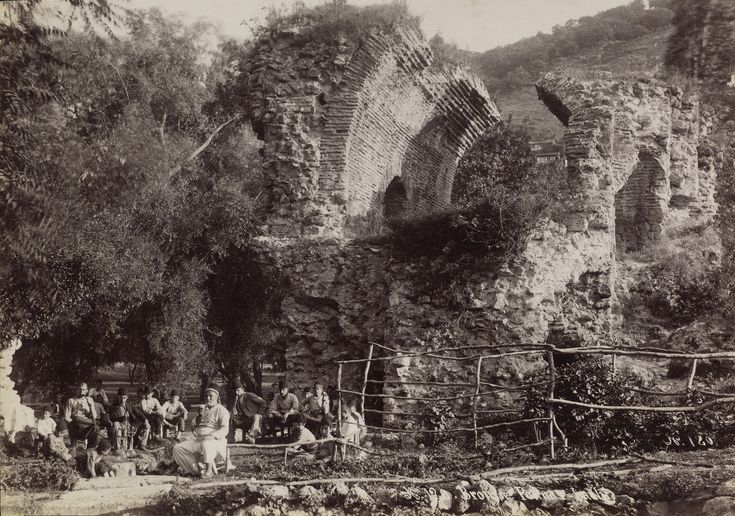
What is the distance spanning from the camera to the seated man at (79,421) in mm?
9938

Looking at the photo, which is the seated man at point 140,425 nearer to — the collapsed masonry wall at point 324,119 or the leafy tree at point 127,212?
the leafy tree at point 127,212

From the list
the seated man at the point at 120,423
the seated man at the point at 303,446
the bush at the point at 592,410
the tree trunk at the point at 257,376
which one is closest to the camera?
the bush at the point at 592,410

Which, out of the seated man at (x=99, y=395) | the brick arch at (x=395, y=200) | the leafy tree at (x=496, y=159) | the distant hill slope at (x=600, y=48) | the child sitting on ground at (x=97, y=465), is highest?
the distant hill slope at (x=600, y=48)

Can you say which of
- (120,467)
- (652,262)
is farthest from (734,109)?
(120,467)

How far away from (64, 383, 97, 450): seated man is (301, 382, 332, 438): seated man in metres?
3.14

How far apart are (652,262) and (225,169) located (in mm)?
10032

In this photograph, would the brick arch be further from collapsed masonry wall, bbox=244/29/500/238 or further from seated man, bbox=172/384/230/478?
seated man, bbox=172/384/230/478

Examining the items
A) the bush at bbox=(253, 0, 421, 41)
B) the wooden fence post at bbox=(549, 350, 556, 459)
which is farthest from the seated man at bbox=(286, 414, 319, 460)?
the bush at bbox=(253, 0, 421, 41)

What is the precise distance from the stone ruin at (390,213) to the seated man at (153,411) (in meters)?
2.50

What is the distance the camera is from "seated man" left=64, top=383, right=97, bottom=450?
9938 millimetres

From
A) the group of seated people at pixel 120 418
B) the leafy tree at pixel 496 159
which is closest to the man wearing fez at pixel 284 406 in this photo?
the group of seated people at pixel 120 418

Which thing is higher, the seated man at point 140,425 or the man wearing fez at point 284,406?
the man wearing fez at point 284,406

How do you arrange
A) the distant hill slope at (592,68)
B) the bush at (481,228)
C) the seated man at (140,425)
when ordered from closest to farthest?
the bush at (481,228), the seated man at (140,425), the distant hill slope at (592,68)

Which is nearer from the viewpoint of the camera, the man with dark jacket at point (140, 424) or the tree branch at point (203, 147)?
the man with dark jacket at point (140, 424)
